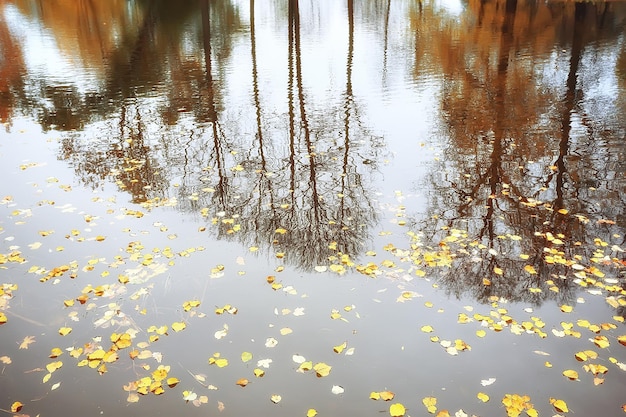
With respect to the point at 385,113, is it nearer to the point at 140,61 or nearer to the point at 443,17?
the point at 140,61

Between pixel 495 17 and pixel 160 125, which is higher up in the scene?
pixel 495 17

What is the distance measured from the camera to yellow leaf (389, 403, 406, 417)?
4.23 metres

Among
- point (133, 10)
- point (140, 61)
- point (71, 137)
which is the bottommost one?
point (71, 137)

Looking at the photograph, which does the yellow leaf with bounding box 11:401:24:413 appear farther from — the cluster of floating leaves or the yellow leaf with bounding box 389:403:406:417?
the yellow leaf with bounding box 389:403:406:417

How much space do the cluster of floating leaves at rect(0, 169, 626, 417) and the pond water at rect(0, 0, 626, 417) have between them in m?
0.03

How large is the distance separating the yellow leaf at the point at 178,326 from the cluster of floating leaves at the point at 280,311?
1 cm

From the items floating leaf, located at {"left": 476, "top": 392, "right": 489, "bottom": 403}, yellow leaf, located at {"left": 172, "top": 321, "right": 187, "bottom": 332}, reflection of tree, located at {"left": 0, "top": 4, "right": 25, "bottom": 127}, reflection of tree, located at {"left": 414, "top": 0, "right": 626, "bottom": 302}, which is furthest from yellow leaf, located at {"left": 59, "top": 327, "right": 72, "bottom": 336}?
reflection of tree, located at {"left": 0, "top": 4, "right": 25, "bottom": 127}

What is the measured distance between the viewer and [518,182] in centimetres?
871

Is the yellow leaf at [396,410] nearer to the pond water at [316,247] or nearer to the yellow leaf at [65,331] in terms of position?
the pond water at [316,247]

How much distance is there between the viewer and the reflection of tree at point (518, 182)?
617 centimetres

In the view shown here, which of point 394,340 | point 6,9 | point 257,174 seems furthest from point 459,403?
point 6,9

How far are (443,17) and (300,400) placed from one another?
3500 cm

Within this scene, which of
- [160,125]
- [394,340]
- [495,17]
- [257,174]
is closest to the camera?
[394,340]

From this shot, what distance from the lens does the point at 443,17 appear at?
3425 cm
